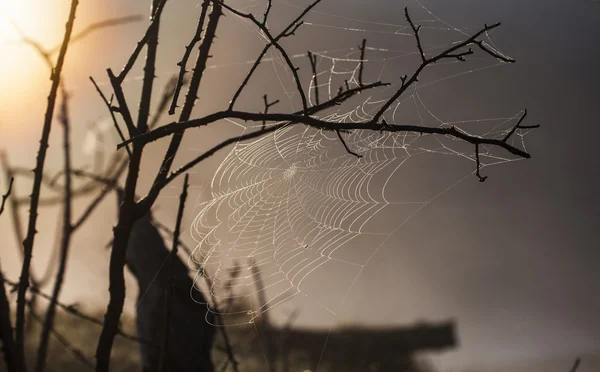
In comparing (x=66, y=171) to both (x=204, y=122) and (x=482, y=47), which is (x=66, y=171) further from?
(x=482, y=47)

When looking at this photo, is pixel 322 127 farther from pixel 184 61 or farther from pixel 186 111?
pixel 186 111

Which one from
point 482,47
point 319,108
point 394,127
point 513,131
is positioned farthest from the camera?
point 319,108

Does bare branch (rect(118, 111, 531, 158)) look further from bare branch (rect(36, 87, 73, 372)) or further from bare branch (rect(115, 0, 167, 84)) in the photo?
bare branch (rect(36, 87, 73, 372))

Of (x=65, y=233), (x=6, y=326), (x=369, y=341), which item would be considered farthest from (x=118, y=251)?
(x=369, y=341)

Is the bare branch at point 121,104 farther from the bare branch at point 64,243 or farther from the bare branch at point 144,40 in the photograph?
the bare branch at point 64,243

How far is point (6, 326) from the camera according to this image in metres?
A: 1.72

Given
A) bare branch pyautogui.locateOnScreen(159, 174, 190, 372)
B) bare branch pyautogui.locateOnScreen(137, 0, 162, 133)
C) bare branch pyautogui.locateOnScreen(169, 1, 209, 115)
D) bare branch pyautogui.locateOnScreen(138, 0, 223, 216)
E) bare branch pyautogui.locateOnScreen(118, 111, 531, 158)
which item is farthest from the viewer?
bare branch pyautogui.locateOnScreen(137, 0, 162, 133)

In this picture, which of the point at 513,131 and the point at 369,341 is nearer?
Answer: the point at 513,131

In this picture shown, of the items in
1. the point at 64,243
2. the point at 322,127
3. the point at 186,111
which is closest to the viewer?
the point at 322,127

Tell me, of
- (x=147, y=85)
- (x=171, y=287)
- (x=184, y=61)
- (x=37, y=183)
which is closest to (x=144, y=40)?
(x=147, y=85)

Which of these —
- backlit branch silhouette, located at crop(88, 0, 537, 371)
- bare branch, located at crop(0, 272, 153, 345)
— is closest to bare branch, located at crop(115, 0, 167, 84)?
backlit branch silhouette, located at crop(88, 0, 537, 371)

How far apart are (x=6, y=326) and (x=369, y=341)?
14.1 ft

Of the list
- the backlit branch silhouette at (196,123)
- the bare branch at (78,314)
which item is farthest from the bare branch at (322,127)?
the bare branch at (78,314)

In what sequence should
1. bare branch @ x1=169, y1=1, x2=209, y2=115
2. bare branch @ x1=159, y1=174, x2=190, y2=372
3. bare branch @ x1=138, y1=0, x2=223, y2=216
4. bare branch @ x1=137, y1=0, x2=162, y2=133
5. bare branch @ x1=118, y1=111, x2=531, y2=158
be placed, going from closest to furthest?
bare branch @ x1=118, y1=111, x2=531, y2=158 < bare branch @ x1=169, y1=1, x2=209, y2=115 < bare branch @ x1=159, y1=174, x2=190, y2=372 < bare branch @ x1=138, y1=0, x2=223, y2=216 < bare branch @ x1=137, y1=0, x2=162, y2=133
